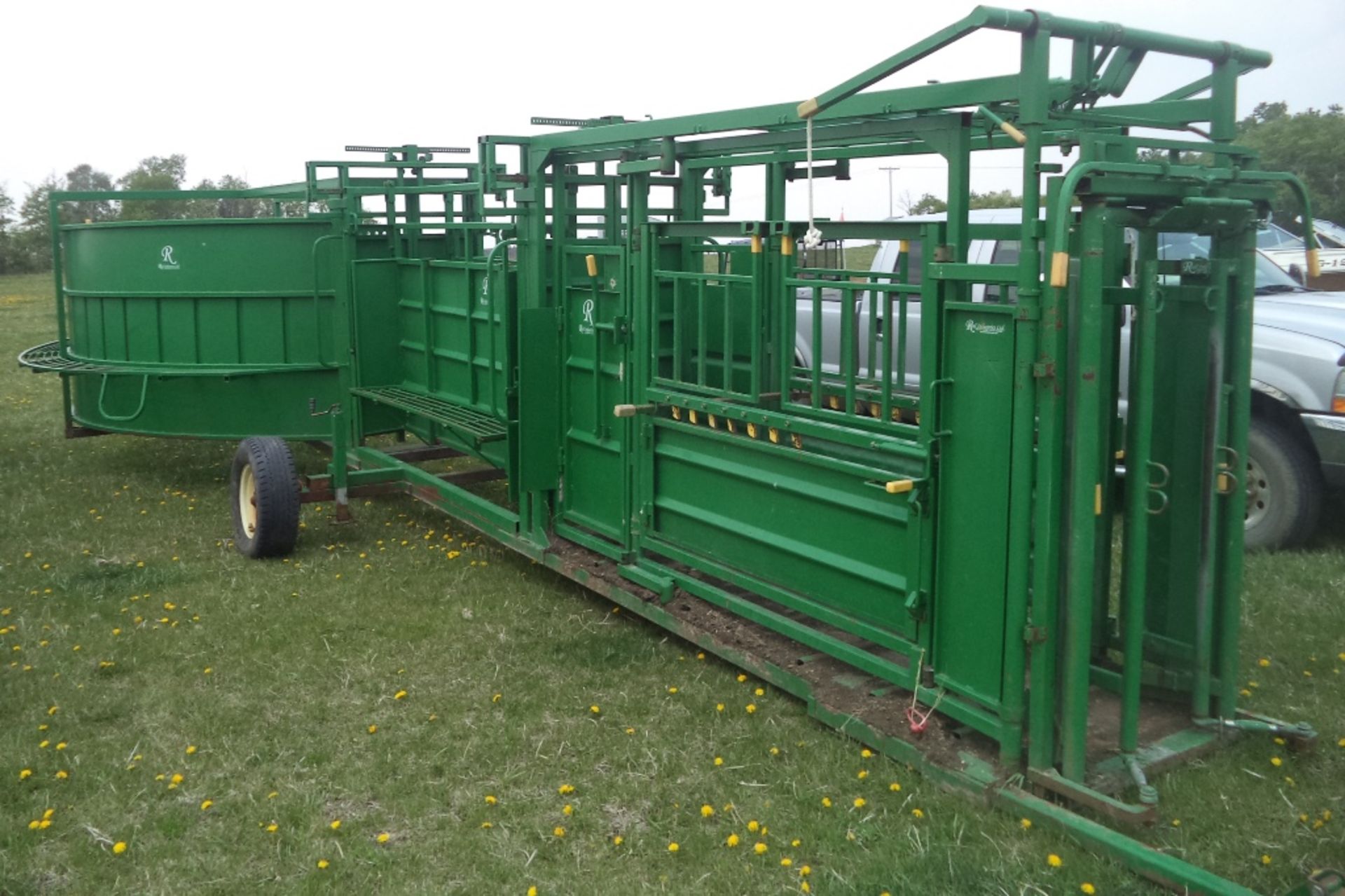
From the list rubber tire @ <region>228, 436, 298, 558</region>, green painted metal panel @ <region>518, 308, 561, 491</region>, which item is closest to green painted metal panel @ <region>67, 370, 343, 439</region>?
rubber tire @ <region>228, 436, 298, 558</region>

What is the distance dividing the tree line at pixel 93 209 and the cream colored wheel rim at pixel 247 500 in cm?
1944

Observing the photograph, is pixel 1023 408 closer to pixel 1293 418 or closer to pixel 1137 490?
pixel 1137 490

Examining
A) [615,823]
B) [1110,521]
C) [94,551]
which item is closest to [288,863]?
[615,823]

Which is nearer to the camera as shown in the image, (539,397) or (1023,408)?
(1023,408)

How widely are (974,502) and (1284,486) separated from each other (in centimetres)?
404

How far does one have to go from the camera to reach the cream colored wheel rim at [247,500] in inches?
329

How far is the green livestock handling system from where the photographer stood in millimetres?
4254

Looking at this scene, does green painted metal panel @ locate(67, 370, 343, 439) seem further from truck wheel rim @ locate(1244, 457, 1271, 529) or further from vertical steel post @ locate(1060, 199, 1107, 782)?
vertical steel post @ locate(1060, 199, 1107, 782)

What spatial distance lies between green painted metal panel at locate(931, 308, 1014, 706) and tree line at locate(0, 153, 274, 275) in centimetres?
2427

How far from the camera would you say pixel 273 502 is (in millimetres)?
7879

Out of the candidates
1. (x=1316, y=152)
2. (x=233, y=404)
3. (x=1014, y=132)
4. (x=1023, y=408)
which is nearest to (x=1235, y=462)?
(x=1023, y=408)

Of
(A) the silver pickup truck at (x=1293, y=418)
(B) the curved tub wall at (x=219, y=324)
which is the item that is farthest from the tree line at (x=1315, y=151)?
(B) the curved tub wall at (x=219, y=324)

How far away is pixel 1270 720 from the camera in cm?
489

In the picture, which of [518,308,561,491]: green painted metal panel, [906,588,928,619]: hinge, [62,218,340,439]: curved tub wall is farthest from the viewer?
[62,218,340,439]: curved tub wall
